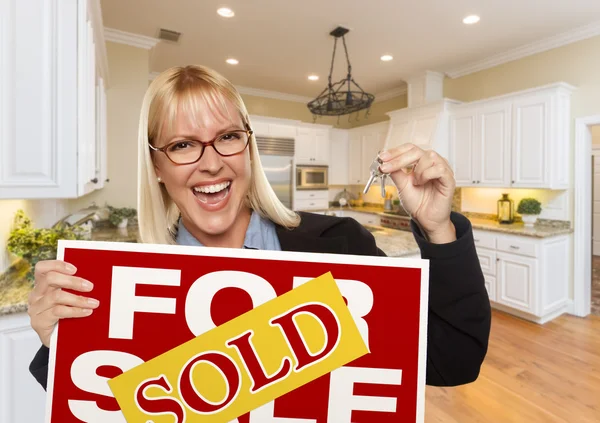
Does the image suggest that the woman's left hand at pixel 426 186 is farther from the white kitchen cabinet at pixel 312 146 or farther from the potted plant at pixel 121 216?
the white kitchen cabinet at pixel 312 146

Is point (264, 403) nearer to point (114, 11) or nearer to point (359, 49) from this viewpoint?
point (114, 11)

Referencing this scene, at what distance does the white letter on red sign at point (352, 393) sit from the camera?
2.22 feet

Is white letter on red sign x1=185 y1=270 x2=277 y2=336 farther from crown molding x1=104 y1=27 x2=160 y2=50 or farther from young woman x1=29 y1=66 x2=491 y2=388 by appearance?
crown molding x1=104 y1=27 x2=160 y2=50

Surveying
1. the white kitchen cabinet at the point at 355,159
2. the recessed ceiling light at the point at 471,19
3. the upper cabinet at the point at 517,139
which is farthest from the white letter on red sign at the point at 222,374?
the white kitchen cabinet at the point at 355,159

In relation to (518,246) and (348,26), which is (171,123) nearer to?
(348,26)

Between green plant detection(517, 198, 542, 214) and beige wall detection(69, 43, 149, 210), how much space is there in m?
4.32

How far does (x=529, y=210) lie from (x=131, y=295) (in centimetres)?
424

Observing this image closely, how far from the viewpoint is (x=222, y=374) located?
68 centimetres

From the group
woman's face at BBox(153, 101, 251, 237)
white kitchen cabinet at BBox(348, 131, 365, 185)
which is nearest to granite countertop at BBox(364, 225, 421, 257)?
woman's face at BBox(153, 101, 251, 237)

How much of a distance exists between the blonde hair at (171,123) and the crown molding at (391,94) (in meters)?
5.24

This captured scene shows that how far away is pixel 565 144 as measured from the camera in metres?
3.69

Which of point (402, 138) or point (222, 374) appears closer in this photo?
point (222, 374)

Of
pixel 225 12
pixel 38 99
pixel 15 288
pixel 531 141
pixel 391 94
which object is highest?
pixel 391 94

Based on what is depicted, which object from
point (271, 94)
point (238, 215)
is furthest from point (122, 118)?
point (238, 215)
